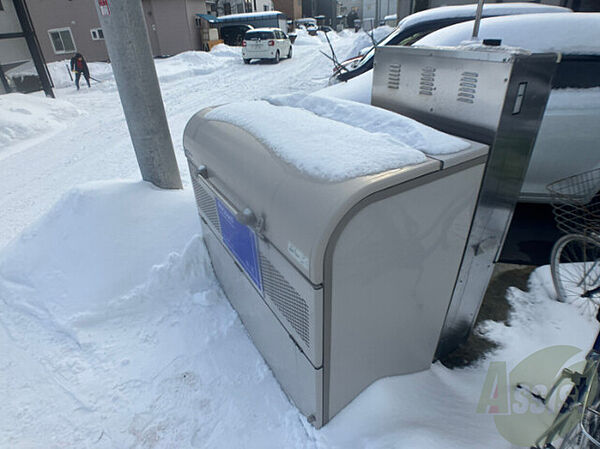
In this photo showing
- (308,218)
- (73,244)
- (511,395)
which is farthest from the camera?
(73,244)

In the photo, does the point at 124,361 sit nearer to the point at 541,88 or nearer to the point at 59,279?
the point at 59,279

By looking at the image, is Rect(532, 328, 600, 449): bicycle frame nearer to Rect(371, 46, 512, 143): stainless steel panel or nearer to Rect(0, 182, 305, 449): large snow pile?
Rect(371, 46, 512, 143): stainless steel panel

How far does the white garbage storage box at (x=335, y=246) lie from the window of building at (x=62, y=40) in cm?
1864

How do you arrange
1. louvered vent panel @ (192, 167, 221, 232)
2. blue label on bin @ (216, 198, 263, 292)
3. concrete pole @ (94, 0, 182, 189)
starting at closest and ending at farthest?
blue label on bin @ (216, 198, 263, 292) → louvered vent panel @ (192, 167, 221, 232) → concrete pole @ (94, 0, 182, 189)

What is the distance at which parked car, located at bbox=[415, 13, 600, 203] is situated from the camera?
123 inches

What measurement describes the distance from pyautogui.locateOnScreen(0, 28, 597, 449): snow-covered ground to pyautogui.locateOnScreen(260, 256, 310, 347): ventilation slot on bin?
61 cm

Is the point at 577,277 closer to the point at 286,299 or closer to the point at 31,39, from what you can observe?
the point at 286,299

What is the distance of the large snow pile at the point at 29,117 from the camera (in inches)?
270

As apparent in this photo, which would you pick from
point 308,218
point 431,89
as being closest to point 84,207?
point 308,218

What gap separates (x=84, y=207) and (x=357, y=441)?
3000 millimetres

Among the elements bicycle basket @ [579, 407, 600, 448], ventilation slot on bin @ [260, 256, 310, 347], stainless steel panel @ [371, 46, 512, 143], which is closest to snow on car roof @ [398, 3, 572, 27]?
stainless steel panel @ [371, 46, 512, 143]

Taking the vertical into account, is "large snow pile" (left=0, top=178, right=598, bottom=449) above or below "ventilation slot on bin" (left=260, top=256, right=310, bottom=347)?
below

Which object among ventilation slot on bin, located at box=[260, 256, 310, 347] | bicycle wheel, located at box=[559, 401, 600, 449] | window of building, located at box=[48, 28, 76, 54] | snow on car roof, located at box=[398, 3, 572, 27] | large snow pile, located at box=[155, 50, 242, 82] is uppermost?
snow on car roof, located at box=[398, 3, 572, 27]

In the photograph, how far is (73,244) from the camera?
3.13m
